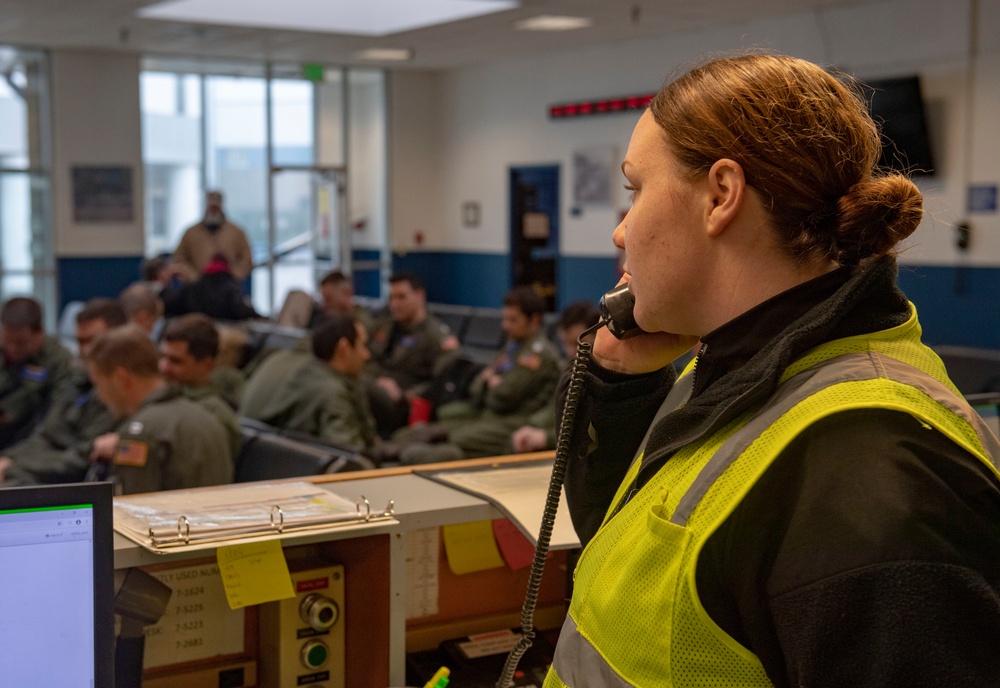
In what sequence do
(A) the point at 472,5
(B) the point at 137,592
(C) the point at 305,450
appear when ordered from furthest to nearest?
1. (A) the point at 472,5
2. (C) the point at 305,450
3. (B) the point at 137,592

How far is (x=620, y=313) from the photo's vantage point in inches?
51.6

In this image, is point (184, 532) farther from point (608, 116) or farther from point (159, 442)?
point (608, 116)

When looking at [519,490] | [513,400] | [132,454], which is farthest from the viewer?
[513,400]

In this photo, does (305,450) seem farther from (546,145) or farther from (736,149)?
(546,145)

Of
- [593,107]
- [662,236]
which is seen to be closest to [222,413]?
[662,236]

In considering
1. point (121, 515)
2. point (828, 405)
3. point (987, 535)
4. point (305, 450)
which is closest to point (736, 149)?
point (828, 405)

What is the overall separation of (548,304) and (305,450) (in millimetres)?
8447

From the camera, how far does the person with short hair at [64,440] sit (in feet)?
13.1

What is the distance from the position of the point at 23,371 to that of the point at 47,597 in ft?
14.8

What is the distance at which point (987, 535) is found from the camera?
84 cm

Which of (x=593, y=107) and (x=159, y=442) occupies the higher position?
(x=593, y=107)

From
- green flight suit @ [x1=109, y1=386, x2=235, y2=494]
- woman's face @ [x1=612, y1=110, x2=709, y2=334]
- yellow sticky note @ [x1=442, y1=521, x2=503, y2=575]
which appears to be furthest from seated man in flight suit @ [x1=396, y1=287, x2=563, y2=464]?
woman's face @ [x1=612, y1=110, x2=709, y2=334]

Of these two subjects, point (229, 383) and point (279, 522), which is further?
point (229, 383)

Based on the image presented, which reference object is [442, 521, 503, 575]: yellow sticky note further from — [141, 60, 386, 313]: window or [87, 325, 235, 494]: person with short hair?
[141, 60, 386, 313]: window
